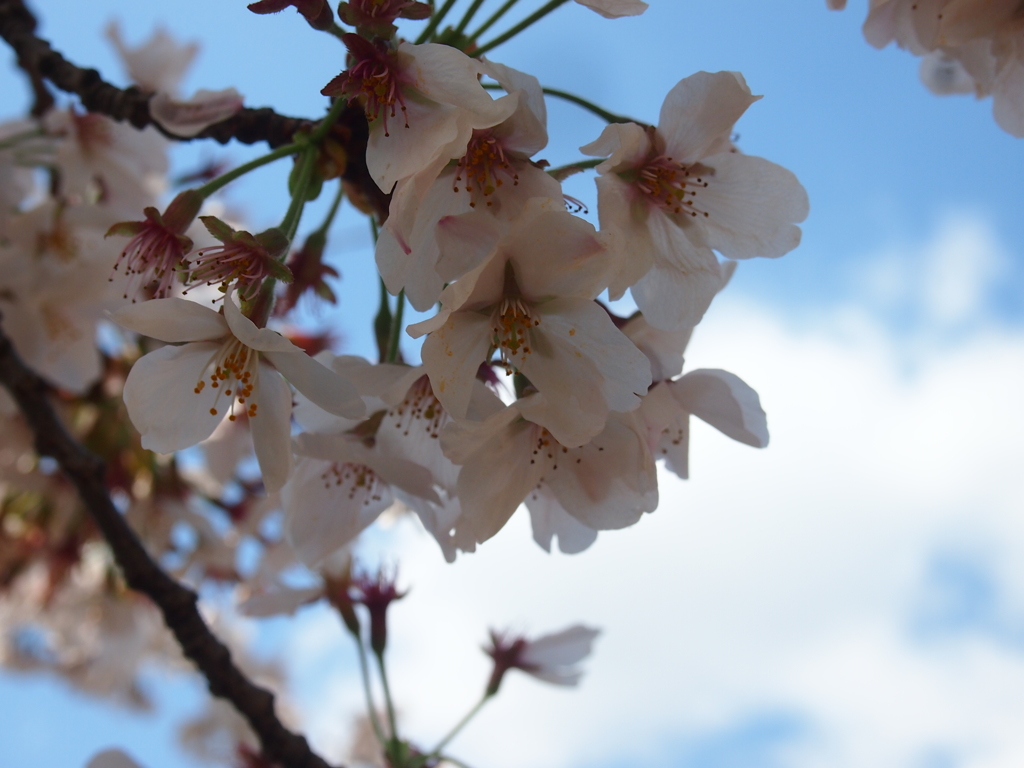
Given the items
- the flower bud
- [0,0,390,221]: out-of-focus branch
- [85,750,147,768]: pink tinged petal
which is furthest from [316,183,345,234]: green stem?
[85,750,147,768]: pink tinged petal

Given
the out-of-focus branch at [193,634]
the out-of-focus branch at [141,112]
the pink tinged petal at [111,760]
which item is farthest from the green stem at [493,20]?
the pink tinged petal at [111,760]

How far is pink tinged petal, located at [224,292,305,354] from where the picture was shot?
2.68ft

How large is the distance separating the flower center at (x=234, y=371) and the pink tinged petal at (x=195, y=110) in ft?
1.43

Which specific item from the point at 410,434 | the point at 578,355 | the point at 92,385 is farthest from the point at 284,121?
the point at 92,385

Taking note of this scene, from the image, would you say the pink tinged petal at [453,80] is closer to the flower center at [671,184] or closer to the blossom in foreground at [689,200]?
the blossom in foreground at [689,200]

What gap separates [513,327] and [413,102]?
0.84 feet

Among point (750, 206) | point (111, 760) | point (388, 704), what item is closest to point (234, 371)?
point (750, 206)

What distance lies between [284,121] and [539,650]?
3.72 ft

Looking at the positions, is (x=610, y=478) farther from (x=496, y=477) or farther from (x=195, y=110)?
(x=195, y=110)

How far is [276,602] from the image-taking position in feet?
4.85

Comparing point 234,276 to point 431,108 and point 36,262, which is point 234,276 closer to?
point 431,108

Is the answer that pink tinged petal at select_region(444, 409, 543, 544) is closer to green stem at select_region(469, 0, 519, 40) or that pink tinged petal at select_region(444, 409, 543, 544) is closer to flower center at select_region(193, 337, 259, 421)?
flower center at select_region(193, 337, 259, 421)

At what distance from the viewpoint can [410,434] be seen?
1.10 m

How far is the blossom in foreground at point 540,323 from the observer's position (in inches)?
31.3
